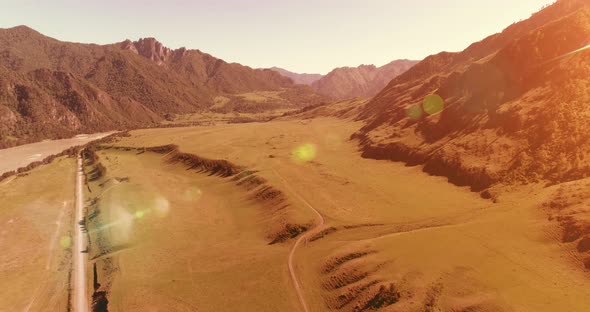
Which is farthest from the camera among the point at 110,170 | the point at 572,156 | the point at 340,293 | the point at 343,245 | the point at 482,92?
the point at 110,170

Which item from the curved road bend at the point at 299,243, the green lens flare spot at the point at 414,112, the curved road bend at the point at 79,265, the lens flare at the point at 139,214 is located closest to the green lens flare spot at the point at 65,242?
the curved road bend at the point at 79,265

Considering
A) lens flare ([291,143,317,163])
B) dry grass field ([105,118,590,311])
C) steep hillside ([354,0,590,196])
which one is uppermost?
steep hillside ([354,0,590,196])

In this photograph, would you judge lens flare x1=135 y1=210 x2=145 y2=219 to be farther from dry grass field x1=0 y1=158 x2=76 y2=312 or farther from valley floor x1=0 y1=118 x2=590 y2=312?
dry grass field x1=0 y1=158 x2=76 y2=312

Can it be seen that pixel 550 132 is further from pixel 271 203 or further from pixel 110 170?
pixel 110 170

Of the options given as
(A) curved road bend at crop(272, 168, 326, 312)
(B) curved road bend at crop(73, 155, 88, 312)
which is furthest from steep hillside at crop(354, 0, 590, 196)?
(B) curved road bend at crop(73, 155, 88, 312)

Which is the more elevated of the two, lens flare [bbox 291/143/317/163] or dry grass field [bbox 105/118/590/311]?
lens flare [bbox 291/143/317/163]

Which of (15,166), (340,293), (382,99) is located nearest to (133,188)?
(340,293)

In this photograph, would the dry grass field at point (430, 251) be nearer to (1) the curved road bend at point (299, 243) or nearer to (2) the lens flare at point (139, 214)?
(1) the curved road bend at point (299, 243)

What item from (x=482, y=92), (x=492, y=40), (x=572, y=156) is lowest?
(x=572, y=156)
